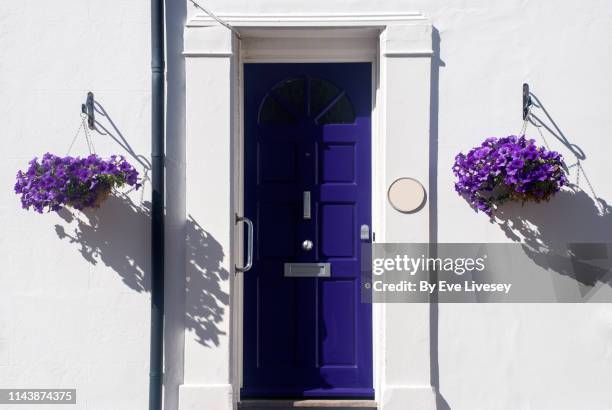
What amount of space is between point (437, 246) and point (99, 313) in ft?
6.90

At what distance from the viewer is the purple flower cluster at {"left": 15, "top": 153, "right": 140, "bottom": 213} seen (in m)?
3.86

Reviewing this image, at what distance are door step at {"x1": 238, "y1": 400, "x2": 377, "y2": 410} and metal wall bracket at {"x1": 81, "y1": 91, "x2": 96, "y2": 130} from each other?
6.50 feet

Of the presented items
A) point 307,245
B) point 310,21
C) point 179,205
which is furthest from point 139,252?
point 310,21

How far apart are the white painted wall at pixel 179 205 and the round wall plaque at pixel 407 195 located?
0.10 m

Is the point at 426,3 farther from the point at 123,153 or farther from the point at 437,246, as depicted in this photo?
the point at 123,153

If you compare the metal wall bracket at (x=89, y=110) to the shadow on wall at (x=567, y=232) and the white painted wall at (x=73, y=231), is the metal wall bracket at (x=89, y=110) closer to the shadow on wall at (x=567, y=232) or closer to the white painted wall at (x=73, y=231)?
the white painted wall at (x=73, y=231)

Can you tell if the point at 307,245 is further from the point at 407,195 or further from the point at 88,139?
the point at 88,139

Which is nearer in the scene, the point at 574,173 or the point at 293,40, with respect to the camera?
the point at 574,173

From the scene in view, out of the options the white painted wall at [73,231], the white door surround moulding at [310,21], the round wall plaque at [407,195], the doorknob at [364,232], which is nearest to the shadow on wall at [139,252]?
the white painted wall at [73,231]

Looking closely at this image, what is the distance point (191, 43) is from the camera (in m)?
4.21

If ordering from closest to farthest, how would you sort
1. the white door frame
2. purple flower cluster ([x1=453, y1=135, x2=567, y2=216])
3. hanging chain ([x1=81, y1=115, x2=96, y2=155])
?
1. purple flower cluster ([x1=453, y1=135, x2=567, y2=216])
2. the white door frame
3. hanging chain ([x1=81, y1=115, x2=96, y2=155])

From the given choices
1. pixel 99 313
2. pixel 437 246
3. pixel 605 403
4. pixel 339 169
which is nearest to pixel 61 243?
pixel 99 313

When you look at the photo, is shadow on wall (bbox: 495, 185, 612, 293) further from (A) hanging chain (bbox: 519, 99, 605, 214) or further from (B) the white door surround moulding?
(B) the white door surround moulding

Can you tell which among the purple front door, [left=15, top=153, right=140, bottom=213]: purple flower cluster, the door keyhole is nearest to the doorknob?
the purple front door
